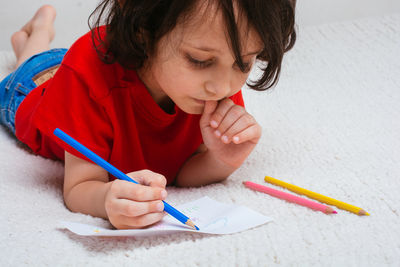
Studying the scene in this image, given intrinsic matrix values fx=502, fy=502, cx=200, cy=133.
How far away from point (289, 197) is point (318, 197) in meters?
0.04

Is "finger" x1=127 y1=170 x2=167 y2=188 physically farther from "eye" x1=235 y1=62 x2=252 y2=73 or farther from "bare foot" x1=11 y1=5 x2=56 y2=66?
"bare foot" x1=11 y1=5 x2=56 y2=66

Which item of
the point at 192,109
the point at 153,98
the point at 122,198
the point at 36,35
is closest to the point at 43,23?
the point at 36,35

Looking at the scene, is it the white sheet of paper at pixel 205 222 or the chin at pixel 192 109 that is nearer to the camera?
the white sheet of paper at pixel 205 222

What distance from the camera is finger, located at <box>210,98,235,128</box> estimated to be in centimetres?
81

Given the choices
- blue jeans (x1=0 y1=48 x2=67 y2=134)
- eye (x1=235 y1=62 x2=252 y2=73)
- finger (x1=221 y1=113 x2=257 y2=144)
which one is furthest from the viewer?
blue jeans (x1=0 y1=48 x2=67 y2=134)

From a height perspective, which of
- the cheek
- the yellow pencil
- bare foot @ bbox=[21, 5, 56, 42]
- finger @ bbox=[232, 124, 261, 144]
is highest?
the cheek

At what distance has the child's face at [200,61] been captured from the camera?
0.66 meters

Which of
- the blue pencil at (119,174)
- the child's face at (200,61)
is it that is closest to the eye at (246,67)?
the child's face at (200,61)

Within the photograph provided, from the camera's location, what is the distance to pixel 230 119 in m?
0.81

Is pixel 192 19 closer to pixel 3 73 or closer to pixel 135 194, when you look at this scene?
pixel 135 194

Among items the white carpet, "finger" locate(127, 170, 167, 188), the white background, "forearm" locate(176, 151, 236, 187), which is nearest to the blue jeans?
the white carpet

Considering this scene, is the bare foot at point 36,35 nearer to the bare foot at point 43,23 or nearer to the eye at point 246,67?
the bare foot at point 43,23

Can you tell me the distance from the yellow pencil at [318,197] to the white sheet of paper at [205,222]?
0.37 ft

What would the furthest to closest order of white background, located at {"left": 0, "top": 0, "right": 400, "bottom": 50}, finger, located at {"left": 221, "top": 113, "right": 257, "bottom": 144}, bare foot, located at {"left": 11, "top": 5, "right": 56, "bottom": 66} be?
1. white background, located at {"left": 0, "top": 0, "right": 400, "bottom": 50}
2. bare foot, located at {"left": 11, "top": 5, "right": 56, "bottom": 66}
3. finger, located at {"left": 221, "top": 113, "right": 257, "bottom": 144}
